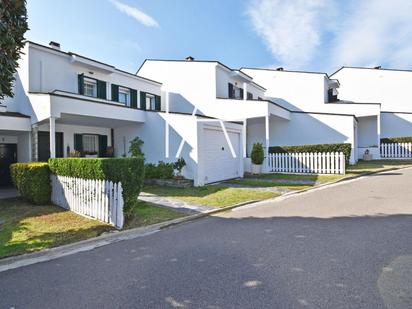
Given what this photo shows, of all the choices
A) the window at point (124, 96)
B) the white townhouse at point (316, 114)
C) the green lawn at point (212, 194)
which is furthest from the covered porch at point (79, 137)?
the white townhouse at point (316, 114)

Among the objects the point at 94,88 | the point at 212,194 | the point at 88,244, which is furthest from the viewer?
the point at 94,88

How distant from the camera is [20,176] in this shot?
975 centimetres

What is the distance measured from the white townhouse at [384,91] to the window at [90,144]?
2419cm

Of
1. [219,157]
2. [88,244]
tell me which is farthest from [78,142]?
[88,244]

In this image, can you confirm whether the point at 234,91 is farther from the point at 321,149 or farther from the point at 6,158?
the point at 6,158

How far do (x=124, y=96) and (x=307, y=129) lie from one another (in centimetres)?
1380

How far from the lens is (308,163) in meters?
16.6

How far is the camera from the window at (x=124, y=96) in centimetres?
1788

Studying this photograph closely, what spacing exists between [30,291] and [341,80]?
33.4 metres

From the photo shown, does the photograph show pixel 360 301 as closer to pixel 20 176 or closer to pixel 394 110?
pixel 20 176

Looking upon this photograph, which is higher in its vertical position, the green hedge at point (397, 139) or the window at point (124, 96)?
the window at point (124, 96)

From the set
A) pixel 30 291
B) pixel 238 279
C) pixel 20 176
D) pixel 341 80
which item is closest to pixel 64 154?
pixel 20 176

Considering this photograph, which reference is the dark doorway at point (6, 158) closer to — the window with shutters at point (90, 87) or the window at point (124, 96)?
the window with shutters at point (90, 87)

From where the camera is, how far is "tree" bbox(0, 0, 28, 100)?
19.2 ft
